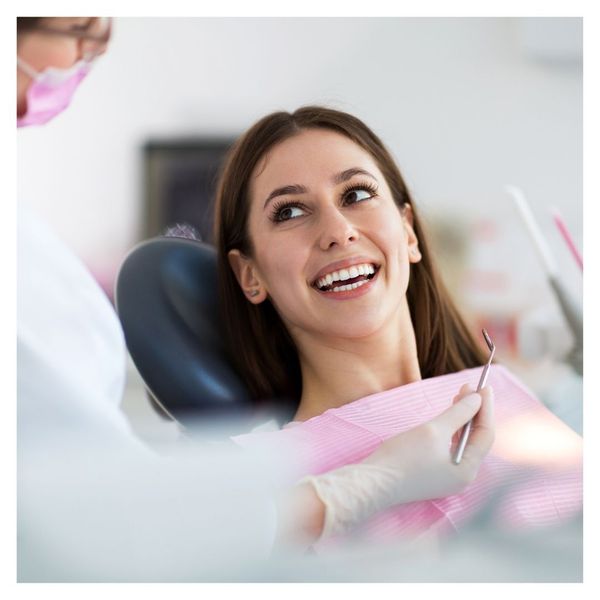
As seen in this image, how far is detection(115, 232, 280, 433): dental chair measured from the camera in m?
1.13

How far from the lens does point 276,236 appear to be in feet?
3.51

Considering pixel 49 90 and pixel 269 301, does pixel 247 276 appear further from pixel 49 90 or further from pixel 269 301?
pixel 49 90

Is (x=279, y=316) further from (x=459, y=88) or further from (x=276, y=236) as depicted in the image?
(x=459, y=88)

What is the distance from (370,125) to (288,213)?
0.20 metres

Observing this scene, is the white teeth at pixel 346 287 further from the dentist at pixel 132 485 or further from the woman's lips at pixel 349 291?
the dentist at pixel 132 485

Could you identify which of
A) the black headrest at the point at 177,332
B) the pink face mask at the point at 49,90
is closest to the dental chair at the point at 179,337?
the black headrest at the point at 177,332

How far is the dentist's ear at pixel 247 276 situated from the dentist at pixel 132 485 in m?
0.23

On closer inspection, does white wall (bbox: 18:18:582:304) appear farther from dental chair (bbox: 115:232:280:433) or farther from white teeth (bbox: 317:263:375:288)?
white teeth (bbox: 317:263:375:288)

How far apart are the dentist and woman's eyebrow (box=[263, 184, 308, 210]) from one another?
0.27m

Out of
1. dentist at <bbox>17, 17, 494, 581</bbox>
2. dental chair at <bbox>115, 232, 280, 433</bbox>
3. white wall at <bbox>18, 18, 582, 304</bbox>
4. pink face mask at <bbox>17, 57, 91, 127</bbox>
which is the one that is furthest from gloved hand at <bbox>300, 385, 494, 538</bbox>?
pink face mask at <bbox>17, 57, 91, 127</bbox>

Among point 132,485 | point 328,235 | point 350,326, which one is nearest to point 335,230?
point 328,235

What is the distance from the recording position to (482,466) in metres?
0.99

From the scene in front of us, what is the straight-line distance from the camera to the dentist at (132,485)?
0.91 m
